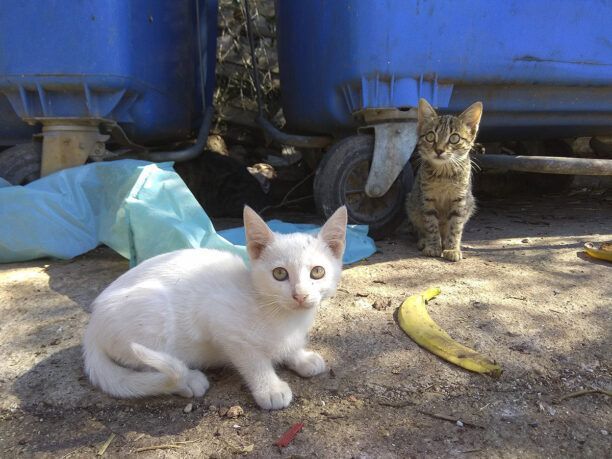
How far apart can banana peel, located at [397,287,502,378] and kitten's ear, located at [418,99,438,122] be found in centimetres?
111

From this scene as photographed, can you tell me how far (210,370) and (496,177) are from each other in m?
4.56

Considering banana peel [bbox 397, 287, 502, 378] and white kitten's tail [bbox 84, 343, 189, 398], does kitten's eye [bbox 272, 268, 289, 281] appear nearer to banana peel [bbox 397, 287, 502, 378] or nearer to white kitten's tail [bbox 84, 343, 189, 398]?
white kitten's tail [bbox 84, 343, 189, 398]

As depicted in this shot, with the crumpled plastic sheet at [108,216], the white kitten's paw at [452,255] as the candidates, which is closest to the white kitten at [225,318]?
the crumpled plastic sheet at [108,216]

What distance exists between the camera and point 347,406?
4.52 ft

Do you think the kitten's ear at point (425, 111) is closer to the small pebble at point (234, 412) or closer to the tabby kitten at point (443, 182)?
the tabby kitten at point (443, 182)

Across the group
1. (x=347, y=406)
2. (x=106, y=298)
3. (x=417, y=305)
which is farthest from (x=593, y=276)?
(x=106, y=298)

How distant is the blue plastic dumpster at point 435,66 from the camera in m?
2.64

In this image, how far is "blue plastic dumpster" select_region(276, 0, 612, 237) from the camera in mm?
2639

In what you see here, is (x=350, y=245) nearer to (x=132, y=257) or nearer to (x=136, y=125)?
(x=132, y=257)

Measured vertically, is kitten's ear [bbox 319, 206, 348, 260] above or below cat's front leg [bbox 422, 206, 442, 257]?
above

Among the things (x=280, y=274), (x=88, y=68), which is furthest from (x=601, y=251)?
(x=88, y=68)

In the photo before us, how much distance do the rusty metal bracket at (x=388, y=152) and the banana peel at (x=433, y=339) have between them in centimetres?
95

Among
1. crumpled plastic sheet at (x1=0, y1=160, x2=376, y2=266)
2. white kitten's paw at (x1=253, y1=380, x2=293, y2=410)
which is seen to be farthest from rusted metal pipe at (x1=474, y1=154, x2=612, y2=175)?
white kitten's paw at (x1=253, y1=380, x2=293, y2=410)

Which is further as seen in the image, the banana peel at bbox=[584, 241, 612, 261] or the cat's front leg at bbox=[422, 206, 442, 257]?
the cat's front leg at bbox=[422, 206, 442, 257]
